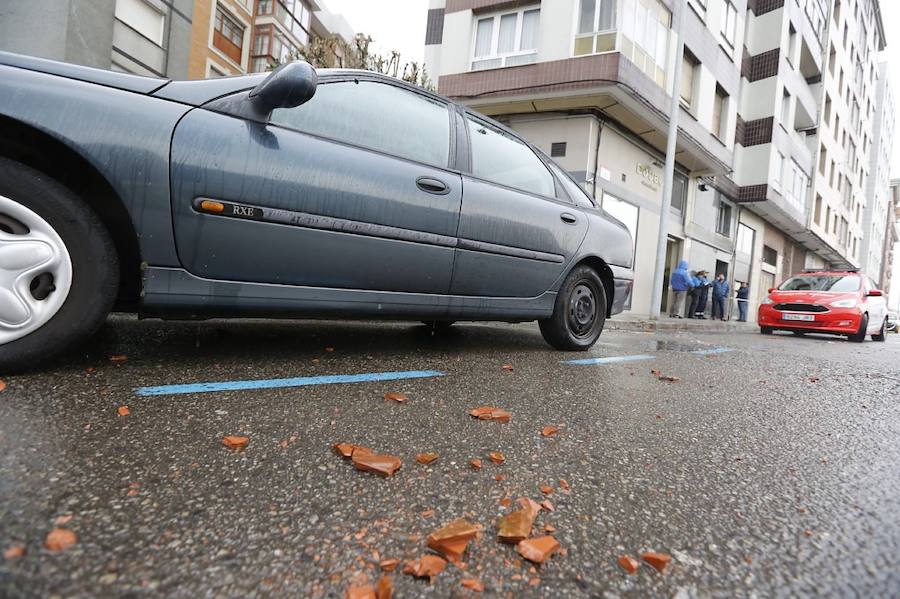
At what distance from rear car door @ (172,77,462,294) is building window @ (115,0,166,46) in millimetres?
15712

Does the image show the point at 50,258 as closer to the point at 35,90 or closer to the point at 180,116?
the point at 35,90

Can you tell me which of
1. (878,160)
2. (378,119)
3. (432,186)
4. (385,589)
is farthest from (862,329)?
(878,160)

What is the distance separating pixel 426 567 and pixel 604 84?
1191 cm

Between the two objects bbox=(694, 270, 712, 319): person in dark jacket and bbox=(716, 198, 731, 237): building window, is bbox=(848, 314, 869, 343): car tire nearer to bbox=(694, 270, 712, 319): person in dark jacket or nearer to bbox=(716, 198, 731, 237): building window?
bbox=(694, 270, 712, 319): person in dark jacket

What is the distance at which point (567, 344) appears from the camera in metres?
3.93

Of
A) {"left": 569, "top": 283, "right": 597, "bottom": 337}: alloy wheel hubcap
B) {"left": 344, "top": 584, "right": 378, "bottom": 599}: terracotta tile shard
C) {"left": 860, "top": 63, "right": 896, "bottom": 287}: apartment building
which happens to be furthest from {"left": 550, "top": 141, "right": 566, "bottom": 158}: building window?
{"left": 860, "top": 63, "right": 896, "bottom": 287}: apartment building

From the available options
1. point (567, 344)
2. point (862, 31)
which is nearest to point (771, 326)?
point (567, 344)

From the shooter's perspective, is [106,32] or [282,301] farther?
[106,32]

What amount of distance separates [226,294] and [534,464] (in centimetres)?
159

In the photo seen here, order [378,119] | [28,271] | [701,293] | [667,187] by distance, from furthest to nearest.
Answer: [701,293], [667,187], [378,119], [28,271]

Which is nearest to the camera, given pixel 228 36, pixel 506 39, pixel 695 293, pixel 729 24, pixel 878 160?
pixel 506 39

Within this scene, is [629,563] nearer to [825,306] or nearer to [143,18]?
[825,306]

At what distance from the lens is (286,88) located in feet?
7.37

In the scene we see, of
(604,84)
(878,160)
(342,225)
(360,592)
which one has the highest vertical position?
(878,160)
